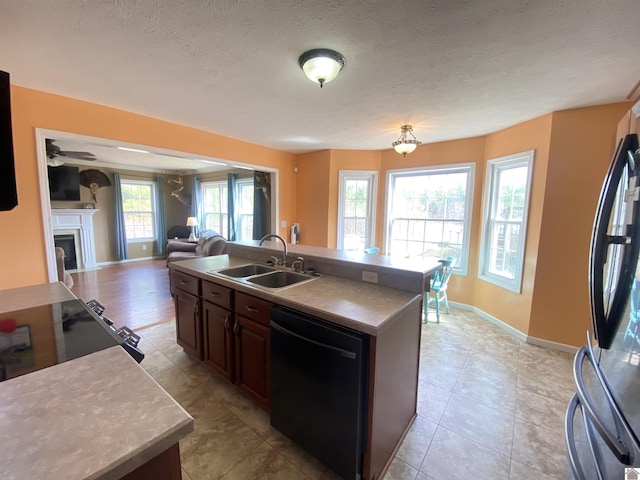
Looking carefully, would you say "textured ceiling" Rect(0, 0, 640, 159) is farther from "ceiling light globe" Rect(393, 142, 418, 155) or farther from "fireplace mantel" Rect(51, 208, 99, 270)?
"fireplace mantel" Rect(51, 208, 99, 270)

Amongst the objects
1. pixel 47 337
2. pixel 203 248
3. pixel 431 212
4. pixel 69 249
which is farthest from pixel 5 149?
pixel 69 249

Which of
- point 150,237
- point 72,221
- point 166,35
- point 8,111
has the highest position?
point 166,35

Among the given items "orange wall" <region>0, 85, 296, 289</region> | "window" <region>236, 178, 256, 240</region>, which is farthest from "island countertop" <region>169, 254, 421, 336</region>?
"window" <region>236, 178, 256, 240</region>

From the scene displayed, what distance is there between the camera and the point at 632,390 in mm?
734

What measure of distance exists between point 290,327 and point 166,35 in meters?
1.93

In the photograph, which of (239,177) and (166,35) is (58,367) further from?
(239,177)

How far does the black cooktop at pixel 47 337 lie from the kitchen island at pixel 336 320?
82 cm

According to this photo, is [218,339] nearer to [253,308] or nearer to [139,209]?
Answer: [253,308]

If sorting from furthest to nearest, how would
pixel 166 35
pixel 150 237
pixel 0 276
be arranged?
1. pixel 150 237
2. pixel 0 276
3. pixel 166 35

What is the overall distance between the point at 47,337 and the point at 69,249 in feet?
21.2

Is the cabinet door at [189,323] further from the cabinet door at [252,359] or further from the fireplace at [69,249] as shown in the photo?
the fireplace at [69,249]

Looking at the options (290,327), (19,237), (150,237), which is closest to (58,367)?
(290,327)

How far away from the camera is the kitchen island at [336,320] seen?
1.38 metres

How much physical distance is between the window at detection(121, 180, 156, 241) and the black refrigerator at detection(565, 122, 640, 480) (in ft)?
27.4
